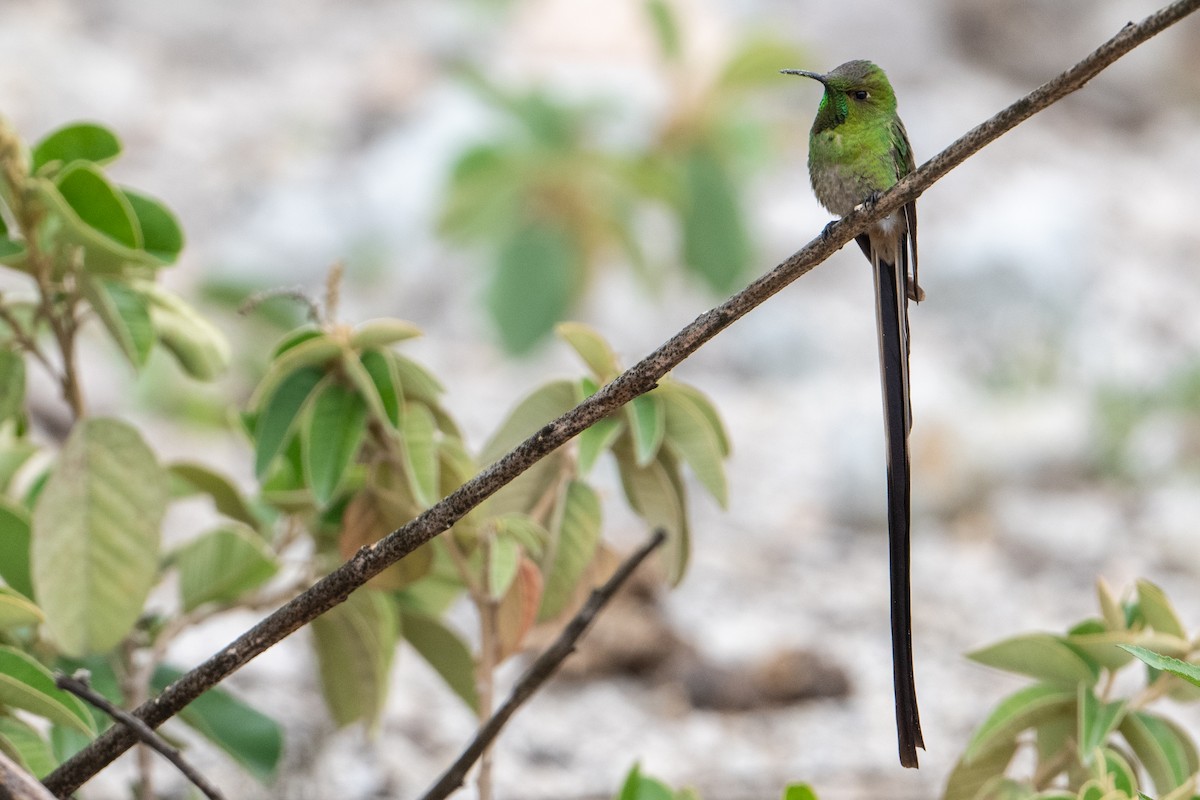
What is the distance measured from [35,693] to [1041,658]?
1.95ft

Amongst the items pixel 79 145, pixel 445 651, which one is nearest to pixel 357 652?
pixel 445 651

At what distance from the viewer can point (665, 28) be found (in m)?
3.06

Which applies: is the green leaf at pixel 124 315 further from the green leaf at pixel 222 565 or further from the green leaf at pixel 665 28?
the green leaf at pixel 665 28

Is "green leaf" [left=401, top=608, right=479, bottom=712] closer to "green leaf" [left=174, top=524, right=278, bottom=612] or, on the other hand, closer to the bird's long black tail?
"green leaf" [left=174, top=524, right=278, bottom=612]

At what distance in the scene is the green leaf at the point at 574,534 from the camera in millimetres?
818

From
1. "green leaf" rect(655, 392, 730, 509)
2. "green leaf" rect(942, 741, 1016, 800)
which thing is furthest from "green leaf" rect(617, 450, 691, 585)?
"green leaf" rect(942, 741, 1016, 800)

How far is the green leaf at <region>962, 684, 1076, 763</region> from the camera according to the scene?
0.77 m

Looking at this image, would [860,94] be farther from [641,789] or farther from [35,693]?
[35,693]

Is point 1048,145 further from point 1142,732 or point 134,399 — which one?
point 1142,732

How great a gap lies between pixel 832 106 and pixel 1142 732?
17.2 inches

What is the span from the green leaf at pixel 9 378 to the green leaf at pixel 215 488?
0.14 meters

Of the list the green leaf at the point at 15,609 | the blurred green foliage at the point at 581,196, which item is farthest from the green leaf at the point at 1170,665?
the blurred green foliage at the point at 581,196

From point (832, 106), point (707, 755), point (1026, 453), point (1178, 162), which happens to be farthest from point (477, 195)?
point (1178, 162)

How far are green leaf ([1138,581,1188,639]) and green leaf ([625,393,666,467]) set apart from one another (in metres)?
0.31
